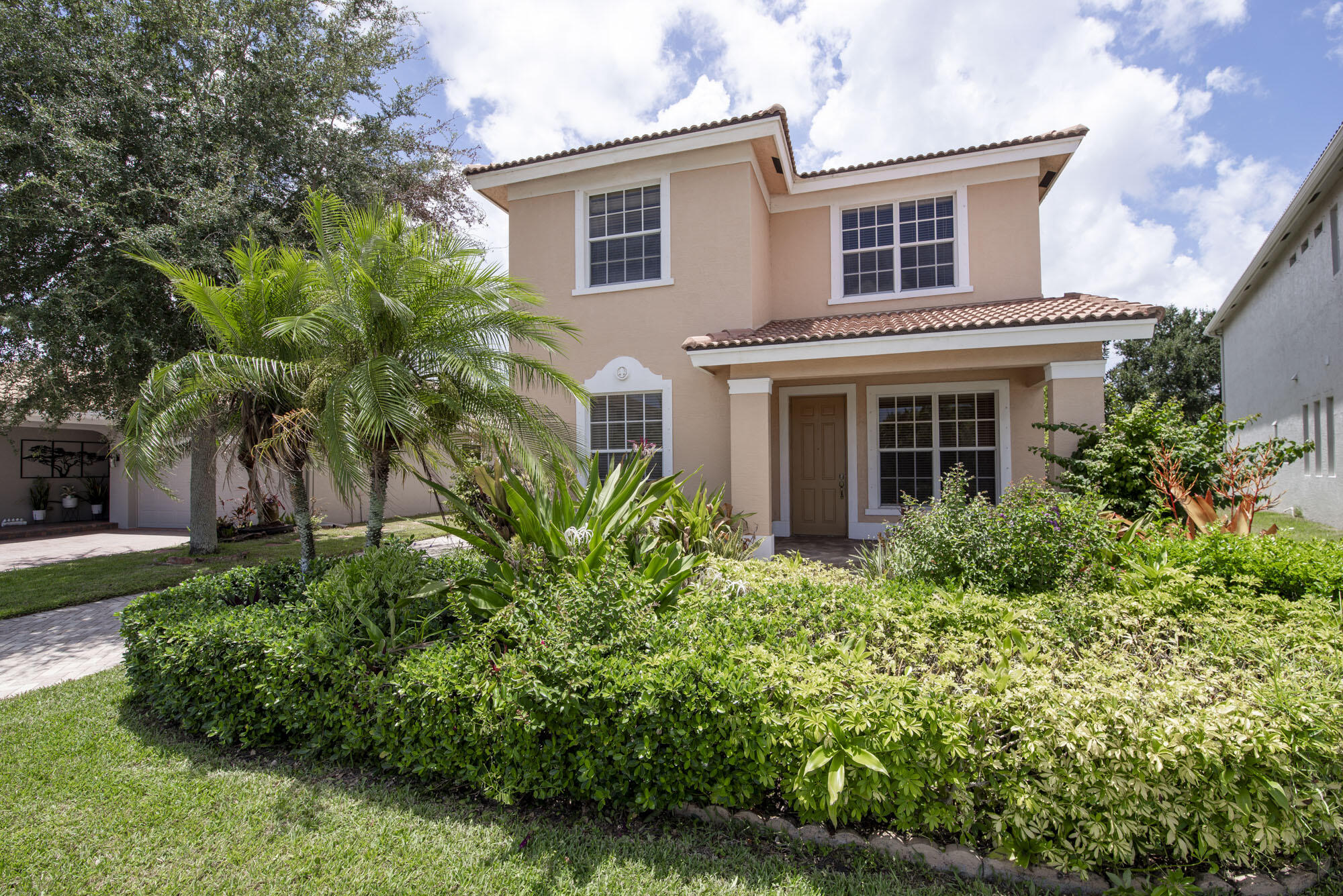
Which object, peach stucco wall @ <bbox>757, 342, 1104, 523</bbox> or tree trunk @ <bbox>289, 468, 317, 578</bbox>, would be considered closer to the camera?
tree trunk @ <bbox>289, 468, 317, 578</bbox>

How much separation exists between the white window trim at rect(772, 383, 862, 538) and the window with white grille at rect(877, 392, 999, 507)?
44 centimetres

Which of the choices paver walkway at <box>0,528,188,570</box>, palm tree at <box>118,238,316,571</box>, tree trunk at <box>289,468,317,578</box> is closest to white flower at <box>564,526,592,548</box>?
palm tree at <box>118,238,316,571</box>

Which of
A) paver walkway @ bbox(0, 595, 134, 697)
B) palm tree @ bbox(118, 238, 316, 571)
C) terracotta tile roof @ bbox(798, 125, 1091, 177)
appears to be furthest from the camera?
terracotta tile roof @ bbox(798, 125, 1091, 177)

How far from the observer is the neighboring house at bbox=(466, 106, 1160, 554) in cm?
991

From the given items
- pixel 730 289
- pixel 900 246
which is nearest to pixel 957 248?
pixel 900 246

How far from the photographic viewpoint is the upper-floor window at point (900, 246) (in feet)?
35.2

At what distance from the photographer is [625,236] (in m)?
11.1

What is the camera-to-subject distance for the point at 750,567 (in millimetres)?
5688

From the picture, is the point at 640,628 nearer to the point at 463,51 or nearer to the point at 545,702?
the point at 545,702

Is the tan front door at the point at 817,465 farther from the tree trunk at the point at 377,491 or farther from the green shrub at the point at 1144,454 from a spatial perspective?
the tree trunk at the point at 377,491

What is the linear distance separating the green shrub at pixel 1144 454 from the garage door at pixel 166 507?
19.9 metres

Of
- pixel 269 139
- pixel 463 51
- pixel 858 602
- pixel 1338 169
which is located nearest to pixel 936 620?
pixel 858 602

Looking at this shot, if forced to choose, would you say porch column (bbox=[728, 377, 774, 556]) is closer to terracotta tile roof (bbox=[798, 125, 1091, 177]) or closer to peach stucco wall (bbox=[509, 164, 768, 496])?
peach stucco wall (bbox=[509, 164, 768, 496])

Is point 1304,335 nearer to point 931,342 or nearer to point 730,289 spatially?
point 931,342
